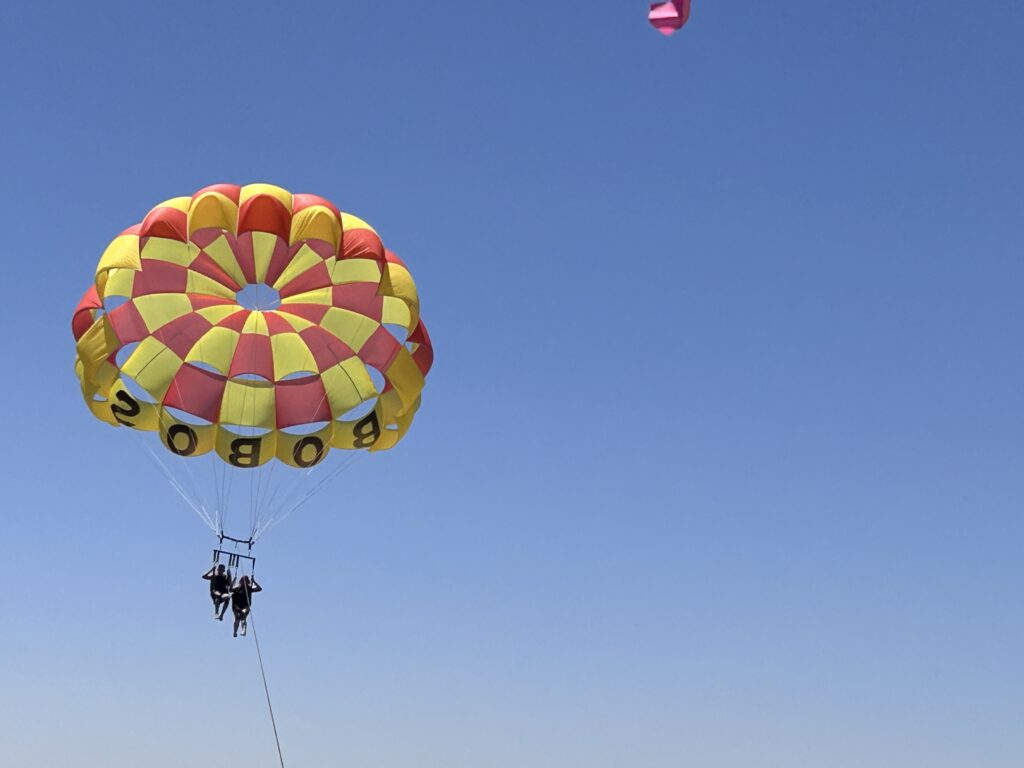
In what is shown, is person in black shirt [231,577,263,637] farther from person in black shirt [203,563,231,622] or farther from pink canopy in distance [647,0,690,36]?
pink canopy in distance [647,0,690,36]

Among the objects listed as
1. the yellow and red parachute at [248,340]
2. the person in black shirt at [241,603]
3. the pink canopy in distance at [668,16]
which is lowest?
the pink canopy in distance at [668,16]

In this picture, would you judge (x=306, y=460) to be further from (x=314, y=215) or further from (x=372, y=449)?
(x=314, y=215)

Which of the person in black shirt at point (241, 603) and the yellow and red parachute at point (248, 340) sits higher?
the yellow and red parachute at point (248, 340)

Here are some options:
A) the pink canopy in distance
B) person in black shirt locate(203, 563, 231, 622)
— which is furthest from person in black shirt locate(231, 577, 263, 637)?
the pink canopy in distance

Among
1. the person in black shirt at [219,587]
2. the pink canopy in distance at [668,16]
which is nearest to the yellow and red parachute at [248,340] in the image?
the person in black shirt at [219,587]

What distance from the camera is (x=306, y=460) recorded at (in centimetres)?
2798

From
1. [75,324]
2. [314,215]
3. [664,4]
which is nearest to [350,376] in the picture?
[314,215]

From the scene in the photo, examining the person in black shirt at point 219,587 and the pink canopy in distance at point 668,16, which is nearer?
the pink canopy in distance at point 668,16

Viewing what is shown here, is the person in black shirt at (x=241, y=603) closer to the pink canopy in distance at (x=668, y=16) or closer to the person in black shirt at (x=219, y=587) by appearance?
the person in black shirt at (x=219, y=587)

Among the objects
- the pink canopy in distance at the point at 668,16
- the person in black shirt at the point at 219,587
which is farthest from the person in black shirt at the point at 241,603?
the pink canopy in distance at the point at 668,16

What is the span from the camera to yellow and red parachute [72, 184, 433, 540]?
26.4 metres

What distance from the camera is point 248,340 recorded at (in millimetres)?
27062

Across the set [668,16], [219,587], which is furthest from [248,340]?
→ [668,16]

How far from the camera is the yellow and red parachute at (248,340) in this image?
2639 centimetres
